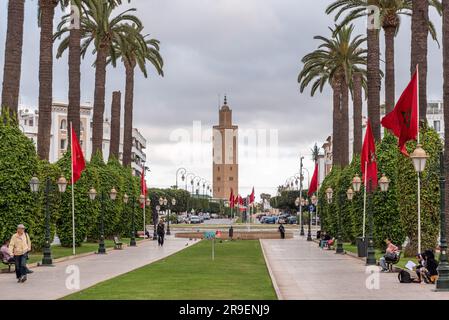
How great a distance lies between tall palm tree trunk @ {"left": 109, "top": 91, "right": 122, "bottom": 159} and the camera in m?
65.8

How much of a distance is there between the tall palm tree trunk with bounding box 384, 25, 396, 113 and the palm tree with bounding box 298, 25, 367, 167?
12173mm

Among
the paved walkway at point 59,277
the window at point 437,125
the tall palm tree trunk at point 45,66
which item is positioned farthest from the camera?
the window at point 437,125

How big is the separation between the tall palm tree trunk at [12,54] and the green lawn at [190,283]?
10418 mm

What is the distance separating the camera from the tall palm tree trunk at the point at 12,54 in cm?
3734

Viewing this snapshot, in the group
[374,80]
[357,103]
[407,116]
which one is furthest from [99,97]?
[407,116]

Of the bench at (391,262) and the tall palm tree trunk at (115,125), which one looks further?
the tall palm tree trunk at (115,125)

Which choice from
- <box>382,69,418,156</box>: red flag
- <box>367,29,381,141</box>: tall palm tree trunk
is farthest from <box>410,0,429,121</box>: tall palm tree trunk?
<box>382,69,418,156</box>: red flag

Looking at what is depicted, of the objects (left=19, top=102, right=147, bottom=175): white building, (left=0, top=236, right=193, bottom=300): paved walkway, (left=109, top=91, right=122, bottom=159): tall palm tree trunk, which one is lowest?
(left=0, top=236, right=193, bottom=300): paved walkway

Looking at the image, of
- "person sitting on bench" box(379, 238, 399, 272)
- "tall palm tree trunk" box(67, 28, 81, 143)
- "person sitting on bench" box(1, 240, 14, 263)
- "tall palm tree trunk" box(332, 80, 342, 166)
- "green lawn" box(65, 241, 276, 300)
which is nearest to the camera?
"green lawn" box(65, 241, 276, 300)

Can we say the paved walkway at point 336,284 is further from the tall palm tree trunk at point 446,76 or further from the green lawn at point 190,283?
the tall palm tree trunk at point 446,76

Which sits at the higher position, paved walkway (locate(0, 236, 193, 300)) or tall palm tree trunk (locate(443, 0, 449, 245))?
tall palm tree trunk (locate(443, 0, 449, 245))

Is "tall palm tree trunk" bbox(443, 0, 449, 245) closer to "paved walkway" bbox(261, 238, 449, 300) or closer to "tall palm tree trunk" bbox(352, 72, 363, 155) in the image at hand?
"paved walkway" bbox(261, 238, 449, 300)

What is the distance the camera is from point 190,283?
78.9 ft

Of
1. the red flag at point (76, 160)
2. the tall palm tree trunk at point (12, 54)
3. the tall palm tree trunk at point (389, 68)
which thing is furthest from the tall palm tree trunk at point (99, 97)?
the tall palm tree trunk at point (389, 68)
